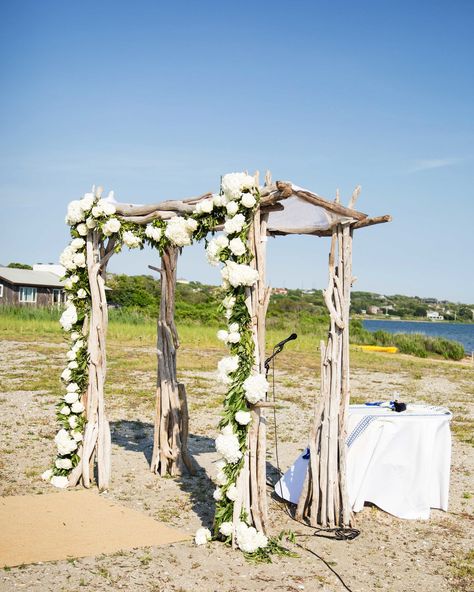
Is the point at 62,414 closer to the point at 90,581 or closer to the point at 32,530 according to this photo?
the point at 32,530

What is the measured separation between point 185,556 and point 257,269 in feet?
8.56

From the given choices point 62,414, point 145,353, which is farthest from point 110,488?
point 145,353

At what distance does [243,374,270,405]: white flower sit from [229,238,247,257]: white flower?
3.68 feet

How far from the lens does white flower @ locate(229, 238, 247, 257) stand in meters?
6.14

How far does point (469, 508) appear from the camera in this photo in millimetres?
7691

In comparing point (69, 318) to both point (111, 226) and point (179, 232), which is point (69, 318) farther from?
point (179, 232)

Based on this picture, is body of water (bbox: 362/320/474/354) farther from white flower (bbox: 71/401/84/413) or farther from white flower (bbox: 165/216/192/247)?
white flower (bbox: 165/216/192/247)

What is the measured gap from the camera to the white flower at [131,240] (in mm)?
7695

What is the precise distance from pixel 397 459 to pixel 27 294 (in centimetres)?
4820

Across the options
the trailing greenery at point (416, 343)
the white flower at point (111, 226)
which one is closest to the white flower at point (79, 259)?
the white flower at point (111, 226)

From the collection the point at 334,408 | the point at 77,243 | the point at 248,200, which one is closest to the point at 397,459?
the point at 334,408

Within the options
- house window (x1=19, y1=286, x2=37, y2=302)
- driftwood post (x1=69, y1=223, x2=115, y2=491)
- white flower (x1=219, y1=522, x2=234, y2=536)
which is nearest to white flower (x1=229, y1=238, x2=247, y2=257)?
driftwood post (x1=69, y1=223, x2=115, y2=491)

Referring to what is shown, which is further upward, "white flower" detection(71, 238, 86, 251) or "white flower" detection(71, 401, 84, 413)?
"white flower" detection(71, 238, 86, 251)

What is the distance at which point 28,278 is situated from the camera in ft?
171
